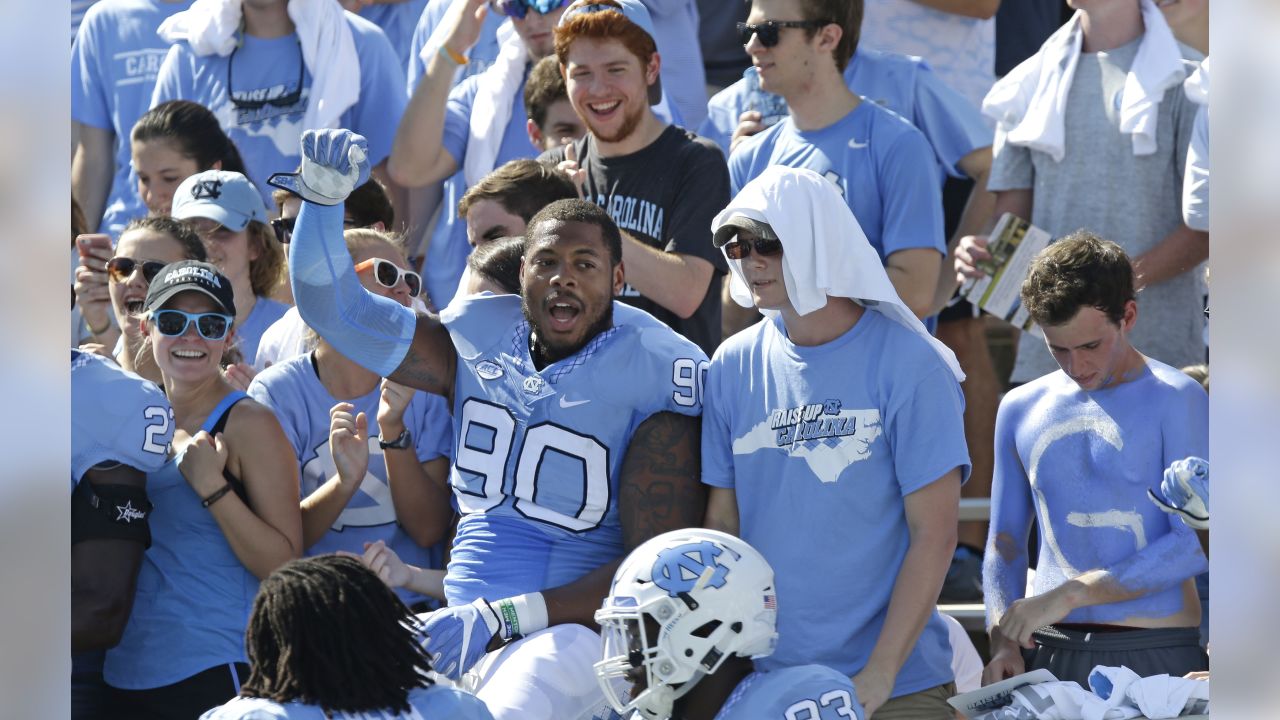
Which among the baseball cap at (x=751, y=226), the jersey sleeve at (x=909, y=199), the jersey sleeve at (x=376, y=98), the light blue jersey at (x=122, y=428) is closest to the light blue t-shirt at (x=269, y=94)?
the jersey sleeve at (x=376, y=98)

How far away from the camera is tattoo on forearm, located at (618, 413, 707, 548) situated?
403 centimetres

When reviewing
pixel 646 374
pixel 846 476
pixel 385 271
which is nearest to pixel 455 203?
pixel 385 271

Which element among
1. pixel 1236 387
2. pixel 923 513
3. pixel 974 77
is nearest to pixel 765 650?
pixel 923 513

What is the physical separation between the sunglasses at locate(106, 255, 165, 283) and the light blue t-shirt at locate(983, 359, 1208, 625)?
2.80 m

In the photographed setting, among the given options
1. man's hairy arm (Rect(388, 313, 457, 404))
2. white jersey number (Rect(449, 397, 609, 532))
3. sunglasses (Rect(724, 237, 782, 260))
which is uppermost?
sunglasses (Rect(724, 237, 782, 260))

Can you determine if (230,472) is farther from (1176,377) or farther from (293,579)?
(1176,377)

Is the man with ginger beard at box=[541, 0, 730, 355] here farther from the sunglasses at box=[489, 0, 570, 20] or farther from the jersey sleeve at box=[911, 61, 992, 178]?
the jersey sleeve at box=[911, 61, 992, 178]

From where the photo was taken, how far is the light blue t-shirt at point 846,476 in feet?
12.8

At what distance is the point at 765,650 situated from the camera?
3.37 m

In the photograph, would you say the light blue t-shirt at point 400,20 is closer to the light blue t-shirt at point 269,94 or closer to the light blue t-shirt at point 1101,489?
the light blue t-shirt at point 269,94

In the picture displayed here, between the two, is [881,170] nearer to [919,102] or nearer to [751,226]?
[919,102]

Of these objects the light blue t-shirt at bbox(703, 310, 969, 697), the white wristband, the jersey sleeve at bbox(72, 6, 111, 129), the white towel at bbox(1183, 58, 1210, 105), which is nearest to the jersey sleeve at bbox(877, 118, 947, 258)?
the white towel at bbox(1183, 58, 1210, 105)

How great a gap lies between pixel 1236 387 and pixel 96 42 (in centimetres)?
651

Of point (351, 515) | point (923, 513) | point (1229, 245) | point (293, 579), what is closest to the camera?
point (1229, 245)
